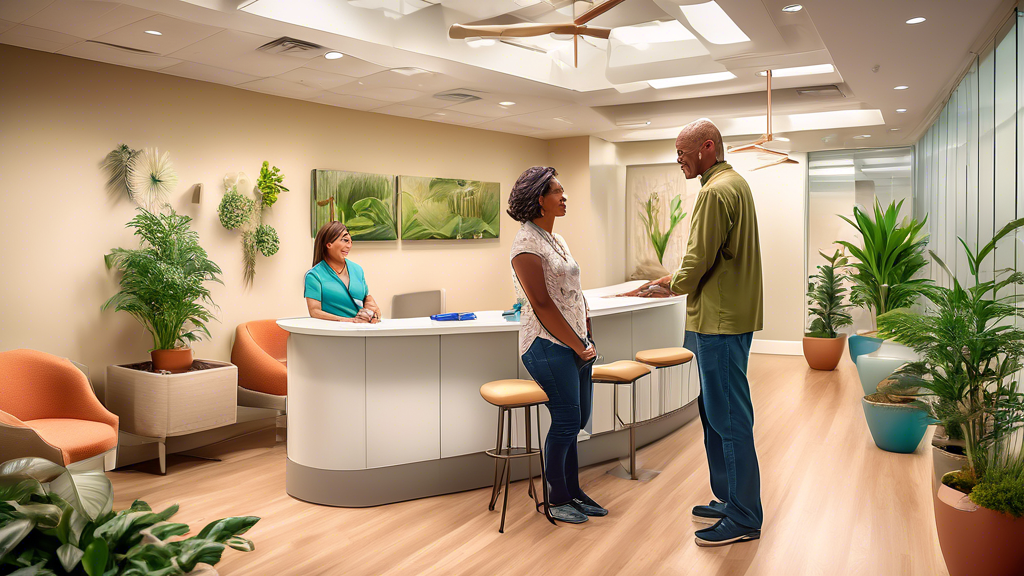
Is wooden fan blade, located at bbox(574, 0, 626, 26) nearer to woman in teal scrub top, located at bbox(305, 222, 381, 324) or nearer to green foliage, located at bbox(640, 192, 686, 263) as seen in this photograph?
woman in teal scrub top, located at bbox(305, 222, 381, 324)

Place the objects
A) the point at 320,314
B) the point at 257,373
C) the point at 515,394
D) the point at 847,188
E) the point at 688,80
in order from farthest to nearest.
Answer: the point at 847,188 → the point at 688,80 → the point at 257,373 → the point at 320,314 → the point at 515,394

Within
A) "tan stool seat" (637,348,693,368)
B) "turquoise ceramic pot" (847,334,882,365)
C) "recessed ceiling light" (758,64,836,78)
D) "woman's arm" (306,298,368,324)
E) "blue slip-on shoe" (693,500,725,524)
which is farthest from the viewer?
"turquoise ceramic pot" (847,334,882,365)

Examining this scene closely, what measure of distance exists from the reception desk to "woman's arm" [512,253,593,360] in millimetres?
707

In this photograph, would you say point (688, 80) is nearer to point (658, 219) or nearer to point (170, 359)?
point (658, 219)

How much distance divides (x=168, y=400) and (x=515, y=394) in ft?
8.51

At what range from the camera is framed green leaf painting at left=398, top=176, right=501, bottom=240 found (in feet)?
23.6

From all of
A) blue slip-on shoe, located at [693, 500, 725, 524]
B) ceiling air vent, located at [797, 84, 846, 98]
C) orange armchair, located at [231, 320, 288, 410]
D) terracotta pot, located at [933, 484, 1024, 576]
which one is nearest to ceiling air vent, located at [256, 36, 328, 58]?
orange armchair, located at [231, 320, 288, 410]

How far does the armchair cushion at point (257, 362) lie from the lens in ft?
17.1

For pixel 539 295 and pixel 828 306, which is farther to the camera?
pixel 828 306

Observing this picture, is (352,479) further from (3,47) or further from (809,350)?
(809,350)

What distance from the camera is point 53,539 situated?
262 cm

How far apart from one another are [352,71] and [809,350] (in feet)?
20.1

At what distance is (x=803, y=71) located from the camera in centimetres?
575

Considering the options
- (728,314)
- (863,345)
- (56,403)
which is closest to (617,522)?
(728,314)
